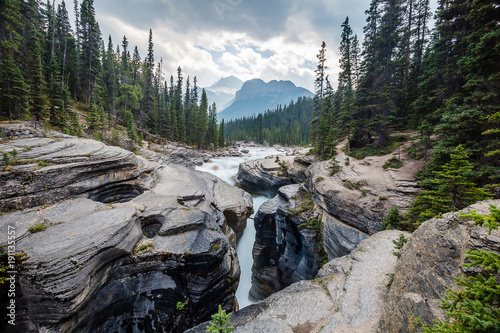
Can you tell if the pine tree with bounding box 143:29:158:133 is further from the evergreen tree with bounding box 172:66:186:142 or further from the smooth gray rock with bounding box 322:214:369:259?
the smooth gray rock with bounding box 322:214:369:259

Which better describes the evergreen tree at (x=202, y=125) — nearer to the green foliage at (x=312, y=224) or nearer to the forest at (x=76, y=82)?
the forest at (x=76, y=82)

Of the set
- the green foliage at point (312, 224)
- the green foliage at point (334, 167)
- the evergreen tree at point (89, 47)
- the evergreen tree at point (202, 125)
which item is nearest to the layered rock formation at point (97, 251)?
the green foliage at point (312, 224)

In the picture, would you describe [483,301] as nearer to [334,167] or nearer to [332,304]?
[332,304]

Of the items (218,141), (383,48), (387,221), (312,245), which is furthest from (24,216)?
(218,141)

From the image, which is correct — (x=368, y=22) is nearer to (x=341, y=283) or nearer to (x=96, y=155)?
(x=341, y=283)

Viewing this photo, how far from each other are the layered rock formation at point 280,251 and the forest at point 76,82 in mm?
25121

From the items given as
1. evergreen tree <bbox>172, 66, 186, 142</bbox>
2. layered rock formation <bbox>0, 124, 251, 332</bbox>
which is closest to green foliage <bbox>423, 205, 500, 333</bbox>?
layered rock formation <bbox>0, 124, 251, 332</bbox>

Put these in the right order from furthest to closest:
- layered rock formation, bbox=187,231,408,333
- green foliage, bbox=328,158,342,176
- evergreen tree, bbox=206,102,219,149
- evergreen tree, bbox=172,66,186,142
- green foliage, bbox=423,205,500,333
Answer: evergreen tree, bbox=206,102,219,149 < evergreen tree, bbox=172,66,186,142 < green foliage, bbox=328,158,342,176 < layered rock formation, bbox=187,231,408,333 < green foliage, bbox=423,205,500,333

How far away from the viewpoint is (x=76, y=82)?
33.6m

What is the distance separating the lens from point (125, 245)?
7.37 metres

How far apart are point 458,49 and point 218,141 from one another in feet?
183

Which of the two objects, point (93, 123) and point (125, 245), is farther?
point (93, 123)

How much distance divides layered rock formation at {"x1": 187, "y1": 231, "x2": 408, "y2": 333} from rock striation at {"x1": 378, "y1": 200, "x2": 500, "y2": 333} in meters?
0.69

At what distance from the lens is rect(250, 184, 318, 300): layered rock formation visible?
1338 centimetres
